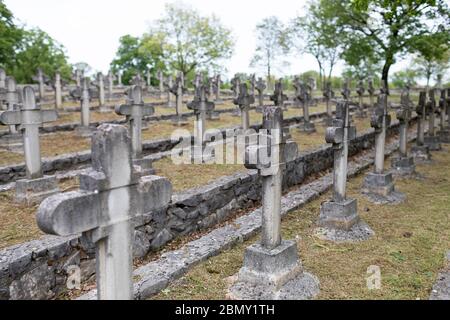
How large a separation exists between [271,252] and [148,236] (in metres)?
2.13

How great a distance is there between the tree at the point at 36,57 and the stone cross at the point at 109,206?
119 feet

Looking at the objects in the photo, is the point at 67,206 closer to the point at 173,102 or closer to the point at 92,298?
the point at 92,298

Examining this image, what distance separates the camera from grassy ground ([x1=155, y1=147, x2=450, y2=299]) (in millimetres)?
4652

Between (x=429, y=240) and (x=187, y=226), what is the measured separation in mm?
3600

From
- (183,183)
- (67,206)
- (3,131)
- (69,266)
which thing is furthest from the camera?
(3,131)

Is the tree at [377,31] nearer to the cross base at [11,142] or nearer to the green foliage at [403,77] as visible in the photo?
the cross base at [11,142]

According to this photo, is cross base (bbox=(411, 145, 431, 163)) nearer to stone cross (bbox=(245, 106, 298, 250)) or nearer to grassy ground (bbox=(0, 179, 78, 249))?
stone cross (bbox=(245, 106, 298, 250))

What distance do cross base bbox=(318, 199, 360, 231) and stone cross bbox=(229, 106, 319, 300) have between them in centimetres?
177

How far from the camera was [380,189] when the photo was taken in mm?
8297

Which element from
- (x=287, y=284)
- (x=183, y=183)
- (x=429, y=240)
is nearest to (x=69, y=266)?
(x=287, y=284)

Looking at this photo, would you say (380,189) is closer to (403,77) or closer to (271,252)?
(271,252)

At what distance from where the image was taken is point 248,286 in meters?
4.65

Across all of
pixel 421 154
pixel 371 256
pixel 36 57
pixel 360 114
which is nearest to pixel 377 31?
pixel 360 114
